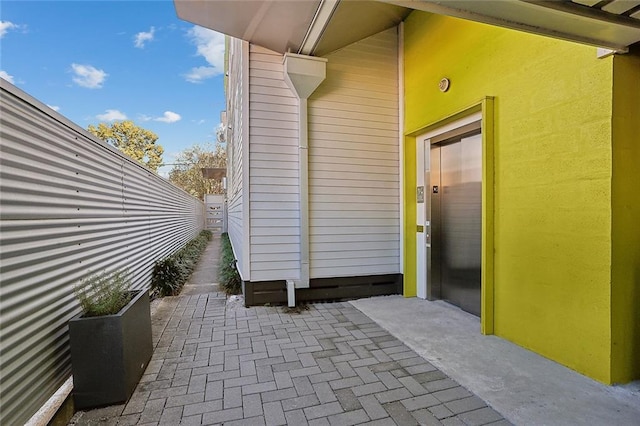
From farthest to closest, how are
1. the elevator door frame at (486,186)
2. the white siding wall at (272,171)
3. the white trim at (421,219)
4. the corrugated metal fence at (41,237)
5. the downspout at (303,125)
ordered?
1. the white trim at (421,219)
2. the white siding wall at (272,171)
3. the downspout at (303,125)
4. the elevator door frame at (486,186)
5. the corrugated metal fence at (41,237)

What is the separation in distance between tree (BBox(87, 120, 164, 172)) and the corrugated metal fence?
82.6 feet

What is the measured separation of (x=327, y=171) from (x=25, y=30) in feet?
66.5

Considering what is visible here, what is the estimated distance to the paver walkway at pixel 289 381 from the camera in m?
1.98

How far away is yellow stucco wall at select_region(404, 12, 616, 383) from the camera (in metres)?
2.31

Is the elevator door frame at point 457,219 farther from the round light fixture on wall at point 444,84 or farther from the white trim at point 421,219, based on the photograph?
the round light fixture on wall at point 444,84

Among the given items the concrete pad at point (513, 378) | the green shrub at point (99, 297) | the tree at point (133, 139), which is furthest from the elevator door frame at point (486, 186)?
the tree at point (133, 139)

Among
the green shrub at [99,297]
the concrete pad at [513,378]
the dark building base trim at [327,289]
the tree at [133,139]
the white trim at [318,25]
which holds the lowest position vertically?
the concrete pad at [513,378]

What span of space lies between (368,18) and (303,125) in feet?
5.53

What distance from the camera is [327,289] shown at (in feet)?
15.2

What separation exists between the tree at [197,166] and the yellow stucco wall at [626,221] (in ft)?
82.8

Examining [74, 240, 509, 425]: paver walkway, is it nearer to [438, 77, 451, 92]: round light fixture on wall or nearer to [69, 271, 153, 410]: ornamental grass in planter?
[69, 271, 153, 410]: ornamental grass in planter

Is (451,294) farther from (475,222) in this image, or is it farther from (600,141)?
(600,141)

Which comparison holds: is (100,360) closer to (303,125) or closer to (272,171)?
(272,171)

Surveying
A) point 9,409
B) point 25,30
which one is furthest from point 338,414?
point 25,30
